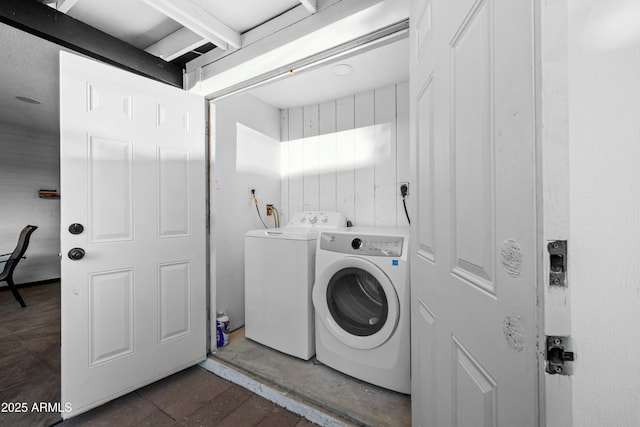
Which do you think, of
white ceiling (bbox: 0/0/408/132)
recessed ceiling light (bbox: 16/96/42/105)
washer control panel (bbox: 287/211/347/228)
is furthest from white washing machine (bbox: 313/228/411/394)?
recessed ceiling light (bbox: 16/96/42/105)

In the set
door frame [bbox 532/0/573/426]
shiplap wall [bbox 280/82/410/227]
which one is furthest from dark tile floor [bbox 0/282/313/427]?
shiplap wall [bbox 280/82/410/227]

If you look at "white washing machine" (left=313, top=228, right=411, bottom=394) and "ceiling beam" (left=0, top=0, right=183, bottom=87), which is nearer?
"ceiling beam" (left=0, top=0, right=183, bottom=87)

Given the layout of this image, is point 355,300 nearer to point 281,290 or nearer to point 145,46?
point 281,290

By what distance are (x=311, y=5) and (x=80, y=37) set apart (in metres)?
1.27

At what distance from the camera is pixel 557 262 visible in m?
0.39

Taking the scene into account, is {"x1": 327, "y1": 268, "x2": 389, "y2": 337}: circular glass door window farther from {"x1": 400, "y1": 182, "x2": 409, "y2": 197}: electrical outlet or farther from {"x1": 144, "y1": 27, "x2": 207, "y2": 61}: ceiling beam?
{"x1": 144, "y1": 27, "x2": 207, "y2": 61}: ceiling beam

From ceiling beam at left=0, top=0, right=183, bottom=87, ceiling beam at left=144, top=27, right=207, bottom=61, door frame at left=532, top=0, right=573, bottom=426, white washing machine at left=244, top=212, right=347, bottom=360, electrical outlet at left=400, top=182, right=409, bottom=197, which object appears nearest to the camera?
door frame at left=532, top=0, right=573, bottom=426

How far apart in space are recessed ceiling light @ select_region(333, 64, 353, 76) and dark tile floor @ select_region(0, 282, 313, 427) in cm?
232

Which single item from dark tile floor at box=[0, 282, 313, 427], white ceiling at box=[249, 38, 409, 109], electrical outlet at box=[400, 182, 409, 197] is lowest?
dark tile floor at box=[0, 282, 313, 427]

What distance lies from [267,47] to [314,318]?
1792mm

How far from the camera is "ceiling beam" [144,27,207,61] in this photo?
1602mm

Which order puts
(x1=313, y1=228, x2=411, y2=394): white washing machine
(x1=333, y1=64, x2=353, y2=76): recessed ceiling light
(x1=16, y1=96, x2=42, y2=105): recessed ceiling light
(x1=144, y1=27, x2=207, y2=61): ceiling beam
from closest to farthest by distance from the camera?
1. (x1=313, y1=228, x2=411, y2=394): white washing machine
2. (x1=144, y1=27, x2=207, y2=61): ceiling beam
3. (x1=333, y1=64, x2=353, y2=76): recessed ceiling light
4. (x1=16, y1=96, x2=42, y2=105): recessed ceiling light

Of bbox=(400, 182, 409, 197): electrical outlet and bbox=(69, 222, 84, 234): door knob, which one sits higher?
bbox=(400, 182, 409, 197): electrical outlet

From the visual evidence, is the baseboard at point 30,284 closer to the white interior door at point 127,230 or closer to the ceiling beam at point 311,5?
the white interior door at point 127,230
